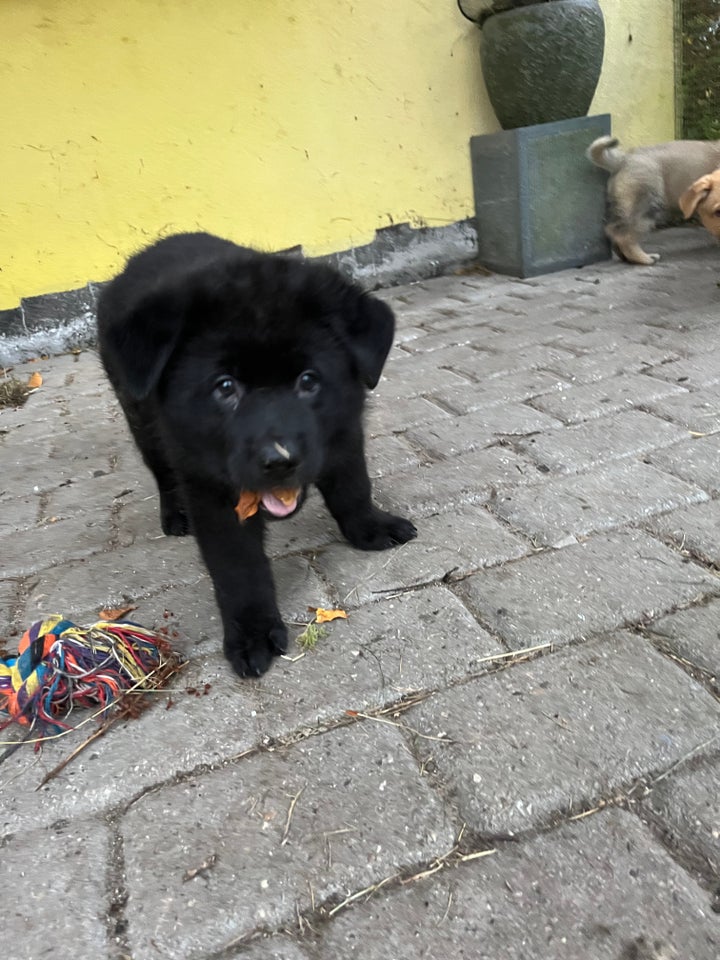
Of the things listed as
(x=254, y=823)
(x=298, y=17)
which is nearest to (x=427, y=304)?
(x=298, y=17)

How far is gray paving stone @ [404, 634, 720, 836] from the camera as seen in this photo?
1.29m

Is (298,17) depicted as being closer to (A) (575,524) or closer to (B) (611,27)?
(B) (611,27)

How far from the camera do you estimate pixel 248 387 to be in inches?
63.2

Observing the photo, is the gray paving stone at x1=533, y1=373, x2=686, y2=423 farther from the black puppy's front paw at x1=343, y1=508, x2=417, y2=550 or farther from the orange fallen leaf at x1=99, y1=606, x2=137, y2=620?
the orange fallen leaf at x1=99, y1=606, x2=137, y2=620

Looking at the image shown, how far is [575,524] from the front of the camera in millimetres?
2146

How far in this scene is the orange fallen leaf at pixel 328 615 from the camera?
1877mm

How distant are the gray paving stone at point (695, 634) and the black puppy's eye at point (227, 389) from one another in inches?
43.2

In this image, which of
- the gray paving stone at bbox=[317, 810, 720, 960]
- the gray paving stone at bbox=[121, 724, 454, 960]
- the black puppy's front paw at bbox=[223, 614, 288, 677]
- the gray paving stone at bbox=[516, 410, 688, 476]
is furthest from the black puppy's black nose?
the gray paving stone at bbox=[516, 410, 688, 476]

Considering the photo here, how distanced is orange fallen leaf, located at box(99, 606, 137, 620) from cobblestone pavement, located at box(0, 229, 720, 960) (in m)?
0.06

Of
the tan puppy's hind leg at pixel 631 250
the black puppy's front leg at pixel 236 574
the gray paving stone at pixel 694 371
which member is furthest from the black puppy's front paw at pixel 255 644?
the tan puppy's hind leg at pixel 631 250

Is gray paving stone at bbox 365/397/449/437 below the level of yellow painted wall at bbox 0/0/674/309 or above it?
below

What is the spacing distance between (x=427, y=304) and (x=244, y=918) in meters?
4.48

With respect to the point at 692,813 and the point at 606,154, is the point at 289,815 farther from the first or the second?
the point at 606,154

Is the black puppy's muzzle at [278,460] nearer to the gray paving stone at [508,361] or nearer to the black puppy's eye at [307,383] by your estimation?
the black puppy's eye at [307,383]
